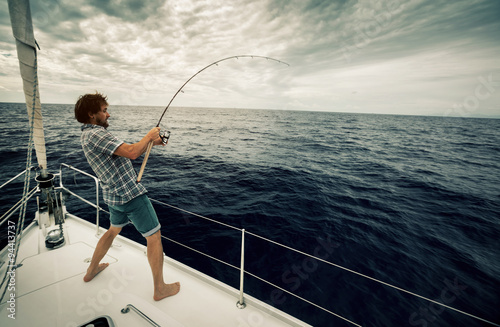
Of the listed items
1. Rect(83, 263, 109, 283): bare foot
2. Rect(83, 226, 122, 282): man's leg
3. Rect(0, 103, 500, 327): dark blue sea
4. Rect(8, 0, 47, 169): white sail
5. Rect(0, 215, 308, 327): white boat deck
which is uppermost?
Rect(8, 0, 47, 169): white sail

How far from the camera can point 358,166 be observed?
1440 centimetres

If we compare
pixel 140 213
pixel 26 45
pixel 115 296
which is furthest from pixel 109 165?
pixel 26 45

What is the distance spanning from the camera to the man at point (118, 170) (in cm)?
193

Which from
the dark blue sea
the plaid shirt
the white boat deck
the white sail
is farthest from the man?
the dark blue sea

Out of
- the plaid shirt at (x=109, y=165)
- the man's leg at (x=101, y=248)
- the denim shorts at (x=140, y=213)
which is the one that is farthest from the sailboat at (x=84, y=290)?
the denim shorts at (x=140, y=213)

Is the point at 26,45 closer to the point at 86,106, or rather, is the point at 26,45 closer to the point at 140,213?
the point at 86,106

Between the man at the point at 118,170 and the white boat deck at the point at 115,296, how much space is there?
25cm

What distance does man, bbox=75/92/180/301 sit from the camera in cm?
193

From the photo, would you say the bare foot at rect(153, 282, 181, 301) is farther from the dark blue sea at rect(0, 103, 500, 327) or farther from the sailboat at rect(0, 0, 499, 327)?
the dark blue sea at rect(0, 103, 500, 327)

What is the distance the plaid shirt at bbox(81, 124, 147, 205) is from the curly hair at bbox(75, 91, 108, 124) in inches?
3.5

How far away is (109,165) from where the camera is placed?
6.72 feet

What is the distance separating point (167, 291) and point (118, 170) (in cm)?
156

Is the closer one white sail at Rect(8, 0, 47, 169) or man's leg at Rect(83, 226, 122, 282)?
white sail at Rect(8, 0, 47, 169)

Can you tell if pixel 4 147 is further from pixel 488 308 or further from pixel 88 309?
pixel 488 308
